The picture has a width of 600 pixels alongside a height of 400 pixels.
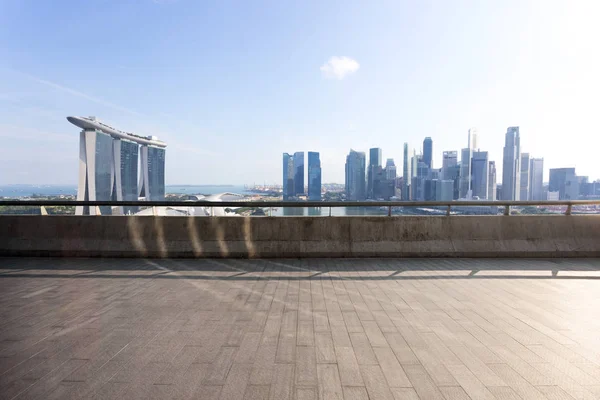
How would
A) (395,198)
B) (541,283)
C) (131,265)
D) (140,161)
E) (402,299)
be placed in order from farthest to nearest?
(140,161) < (395,198) < (131,265) < (541,283) < (402,299)

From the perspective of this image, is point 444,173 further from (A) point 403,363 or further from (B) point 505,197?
(A) point 403,363

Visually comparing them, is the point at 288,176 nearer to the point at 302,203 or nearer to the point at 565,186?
the point at 302,203

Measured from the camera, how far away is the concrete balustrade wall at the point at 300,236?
953 centimetres

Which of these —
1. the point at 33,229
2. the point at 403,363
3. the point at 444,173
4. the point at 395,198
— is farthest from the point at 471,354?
the point at 33,229

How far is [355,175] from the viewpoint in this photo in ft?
44.7

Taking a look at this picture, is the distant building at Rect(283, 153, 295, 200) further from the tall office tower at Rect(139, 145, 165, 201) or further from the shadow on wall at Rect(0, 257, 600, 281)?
the tall office tower at Rect(139, 145, 165, 201)

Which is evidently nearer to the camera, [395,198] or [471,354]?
[471,354]

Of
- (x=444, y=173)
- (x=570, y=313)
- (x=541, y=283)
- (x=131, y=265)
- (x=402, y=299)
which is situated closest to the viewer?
(x=570, y=313)

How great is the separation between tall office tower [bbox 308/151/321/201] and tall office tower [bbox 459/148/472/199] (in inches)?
180

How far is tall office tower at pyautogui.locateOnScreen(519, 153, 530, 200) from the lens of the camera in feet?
33.4

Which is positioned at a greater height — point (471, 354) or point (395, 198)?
point (395, 198)

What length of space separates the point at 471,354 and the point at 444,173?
8883mm

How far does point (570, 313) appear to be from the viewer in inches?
214

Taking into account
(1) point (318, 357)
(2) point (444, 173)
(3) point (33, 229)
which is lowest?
(1) point (318, 357)
